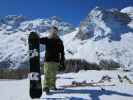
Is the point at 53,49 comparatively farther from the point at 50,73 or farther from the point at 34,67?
the point at 34,67

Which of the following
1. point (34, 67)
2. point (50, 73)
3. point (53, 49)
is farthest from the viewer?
point (53, 49)

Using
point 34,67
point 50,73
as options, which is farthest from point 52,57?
point 34,67

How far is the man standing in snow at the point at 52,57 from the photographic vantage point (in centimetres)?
867

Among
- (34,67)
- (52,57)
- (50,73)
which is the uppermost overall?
(52,57)

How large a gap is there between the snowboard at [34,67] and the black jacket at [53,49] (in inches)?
35.0

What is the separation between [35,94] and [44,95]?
0.51m

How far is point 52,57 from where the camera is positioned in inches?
344

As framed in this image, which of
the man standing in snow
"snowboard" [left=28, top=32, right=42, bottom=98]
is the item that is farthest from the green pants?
"snowboard" [left=28, top=32, right=42, bottom=98]

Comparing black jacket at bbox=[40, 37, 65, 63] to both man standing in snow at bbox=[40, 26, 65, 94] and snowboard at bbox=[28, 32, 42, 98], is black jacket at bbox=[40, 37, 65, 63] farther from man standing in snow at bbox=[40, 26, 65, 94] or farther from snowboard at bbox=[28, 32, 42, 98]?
snowboard at bbox=[28, 32, 42, 98]

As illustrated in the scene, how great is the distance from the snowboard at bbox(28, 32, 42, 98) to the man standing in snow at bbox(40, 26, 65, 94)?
89 centimetres

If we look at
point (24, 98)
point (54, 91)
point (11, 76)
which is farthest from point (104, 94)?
point (11, 76)

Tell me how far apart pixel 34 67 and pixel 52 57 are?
122 cm

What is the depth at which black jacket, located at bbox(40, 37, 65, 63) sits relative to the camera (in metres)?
8.74

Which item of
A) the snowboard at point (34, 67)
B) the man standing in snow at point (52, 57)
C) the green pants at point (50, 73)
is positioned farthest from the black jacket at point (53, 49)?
the snowboard at point (34, 67)
